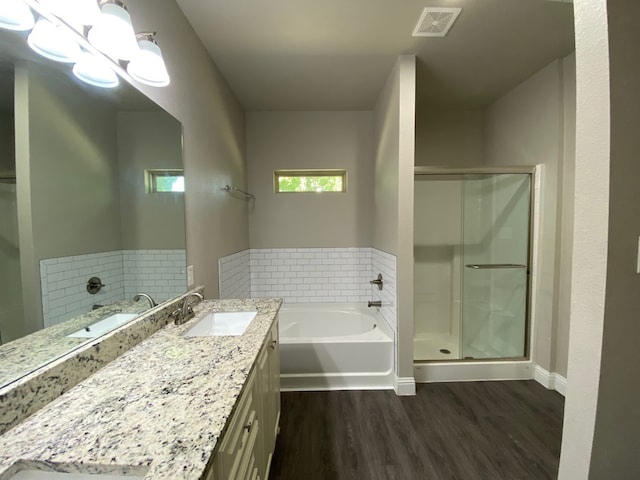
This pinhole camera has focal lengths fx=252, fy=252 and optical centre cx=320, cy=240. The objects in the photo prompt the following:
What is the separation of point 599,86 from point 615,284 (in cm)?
62

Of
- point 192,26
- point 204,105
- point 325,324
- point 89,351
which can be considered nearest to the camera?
point 89,351

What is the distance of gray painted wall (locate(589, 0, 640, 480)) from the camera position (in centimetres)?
77

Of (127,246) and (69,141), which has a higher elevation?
(69,141)

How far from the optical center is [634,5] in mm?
773

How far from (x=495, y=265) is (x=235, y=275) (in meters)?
A: 2.62

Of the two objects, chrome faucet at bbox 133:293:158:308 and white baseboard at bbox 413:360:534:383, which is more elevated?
chrome faucet at bbox 133:293:158:308

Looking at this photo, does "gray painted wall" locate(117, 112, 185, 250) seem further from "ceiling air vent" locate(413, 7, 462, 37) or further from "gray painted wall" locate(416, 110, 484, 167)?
"gray painted wall" locate(416, 110, 484, 167)

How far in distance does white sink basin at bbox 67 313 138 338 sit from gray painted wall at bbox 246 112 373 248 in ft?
6.59

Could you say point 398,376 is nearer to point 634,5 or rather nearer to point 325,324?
point 325,324

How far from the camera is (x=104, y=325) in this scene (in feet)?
3.35

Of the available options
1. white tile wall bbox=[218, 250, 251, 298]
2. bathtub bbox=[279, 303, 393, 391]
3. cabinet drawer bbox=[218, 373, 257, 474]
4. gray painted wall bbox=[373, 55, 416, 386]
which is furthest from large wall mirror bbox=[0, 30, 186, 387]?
gray painted wall bbox=[373, 55, 416, 386]

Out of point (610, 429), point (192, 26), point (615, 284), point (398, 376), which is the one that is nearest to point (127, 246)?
point (192, 26)

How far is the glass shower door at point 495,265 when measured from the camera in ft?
7.78

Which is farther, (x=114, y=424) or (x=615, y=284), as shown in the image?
(x=615, y=284)
